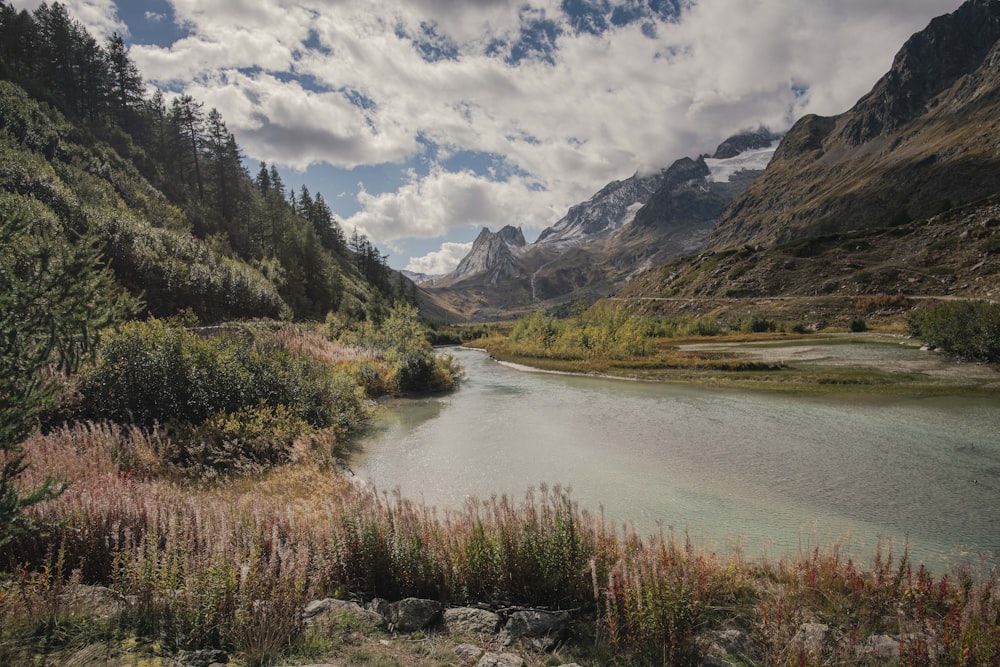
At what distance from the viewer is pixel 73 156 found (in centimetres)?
6134

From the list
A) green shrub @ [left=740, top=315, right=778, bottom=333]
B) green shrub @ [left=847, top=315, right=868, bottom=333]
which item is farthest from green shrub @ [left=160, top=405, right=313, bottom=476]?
green shrub @ [left=740, top=315, right=778, bottom=333]

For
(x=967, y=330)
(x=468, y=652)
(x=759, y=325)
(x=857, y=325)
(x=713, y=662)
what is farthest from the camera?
(x=759, y=325)

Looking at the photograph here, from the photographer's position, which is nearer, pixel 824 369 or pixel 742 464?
pixel 742 464

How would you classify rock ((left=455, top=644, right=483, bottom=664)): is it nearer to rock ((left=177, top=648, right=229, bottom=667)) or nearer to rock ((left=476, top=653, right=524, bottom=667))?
rock ((left=476, top=653, right=524, bottom=667))

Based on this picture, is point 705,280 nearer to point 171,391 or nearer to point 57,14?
point 171,391

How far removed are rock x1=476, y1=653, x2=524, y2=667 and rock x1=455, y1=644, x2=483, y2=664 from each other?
15cm

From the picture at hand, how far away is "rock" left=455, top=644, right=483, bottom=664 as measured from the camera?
240 inches

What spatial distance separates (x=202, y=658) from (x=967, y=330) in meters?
49.3

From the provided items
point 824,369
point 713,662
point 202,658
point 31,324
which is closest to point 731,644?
point 713,662

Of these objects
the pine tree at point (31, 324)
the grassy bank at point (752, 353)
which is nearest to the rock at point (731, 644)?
the pine tree at point (31, 324)

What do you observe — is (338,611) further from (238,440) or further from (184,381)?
(184,381)

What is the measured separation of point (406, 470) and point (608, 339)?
152 ft

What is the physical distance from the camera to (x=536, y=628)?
23.6 feet

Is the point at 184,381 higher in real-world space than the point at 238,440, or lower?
higher
